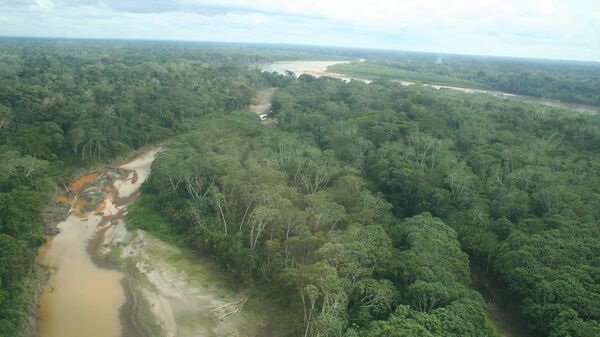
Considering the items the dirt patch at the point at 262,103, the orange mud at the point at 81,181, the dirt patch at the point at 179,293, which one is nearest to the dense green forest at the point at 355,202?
the orange mud at the point at 81,181

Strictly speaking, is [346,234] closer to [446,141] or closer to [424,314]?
[424,314]

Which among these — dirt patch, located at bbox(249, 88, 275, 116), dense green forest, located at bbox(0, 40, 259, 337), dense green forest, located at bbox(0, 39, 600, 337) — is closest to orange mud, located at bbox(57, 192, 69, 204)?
dense green forest, located at bbox(0, 40, 259, 337)

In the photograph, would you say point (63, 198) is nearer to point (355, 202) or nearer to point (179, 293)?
point (179, 293)

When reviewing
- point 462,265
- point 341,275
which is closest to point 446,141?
point 462,265

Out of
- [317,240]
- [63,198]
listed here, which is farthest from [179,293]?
[63,198]

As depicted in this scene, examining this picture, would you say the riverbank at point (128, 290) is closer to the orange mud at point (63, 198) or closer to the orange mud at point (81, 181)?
the orange mud at point (63, 198)

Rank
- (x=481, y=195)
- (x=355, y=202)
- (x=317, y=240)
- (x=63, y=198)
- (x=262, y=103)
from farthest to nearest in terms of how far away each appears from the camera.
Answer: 1. (x=262, y=103)
2. (x=63, y=198)
3. (x=481, y=195)
4. (x=355, y=202)
5. (x=317, y=240)

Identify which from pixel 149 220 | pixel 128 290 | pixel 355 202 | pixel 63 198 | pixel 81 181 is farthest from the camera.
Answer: pixel 81 181

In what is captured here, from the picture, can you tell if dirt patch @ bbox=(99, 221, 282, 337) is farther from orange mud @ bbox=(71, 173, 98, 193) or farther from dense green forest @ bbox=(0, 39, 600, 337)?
orange mud @ bbox=(71, 173, 98, 193)
